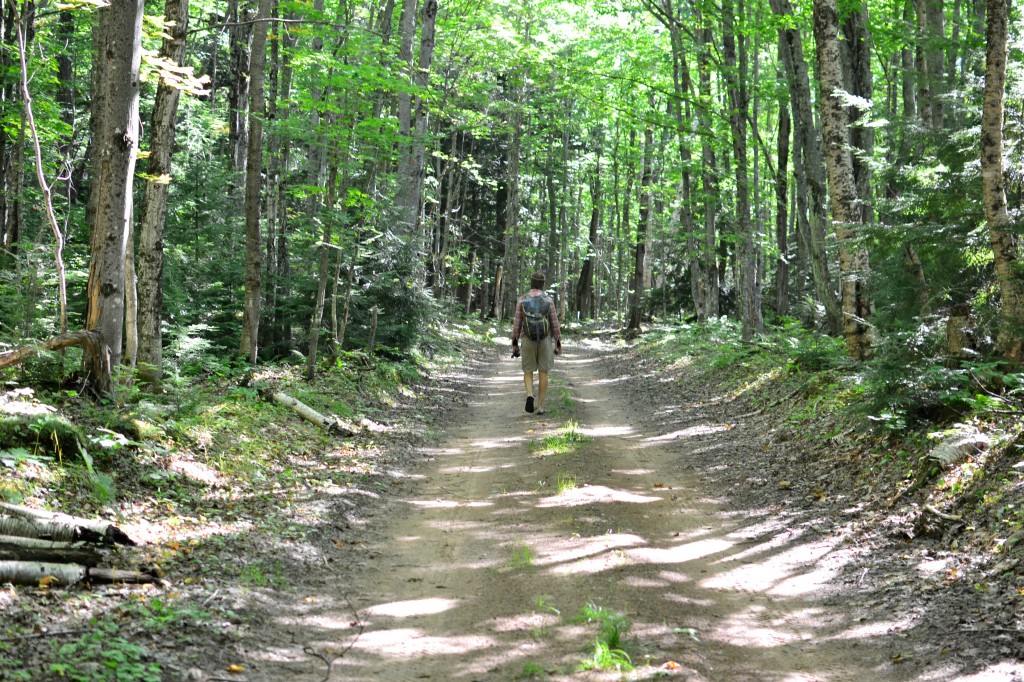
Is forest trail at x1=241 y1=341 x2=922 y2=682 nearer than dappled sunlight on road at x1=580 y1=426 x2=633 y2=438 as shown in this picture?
Yes

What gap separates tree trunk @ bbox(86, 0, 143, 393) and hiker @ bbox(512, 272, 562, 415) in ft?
21.0

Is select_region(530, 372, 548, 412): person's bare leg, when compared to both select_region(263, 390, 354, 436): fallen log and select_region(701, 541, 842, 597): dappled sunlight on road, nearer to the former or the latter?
select_region(263, 390, 354, 436): fallen log

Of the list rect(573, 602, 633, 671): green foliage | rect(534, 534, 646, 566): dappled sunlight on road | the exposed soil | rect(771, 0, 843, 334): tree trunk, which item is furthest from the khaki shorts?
rect(573, 602, 633, 671): green foliage

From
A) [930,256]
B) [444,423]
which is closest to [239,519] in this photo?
[444,423]

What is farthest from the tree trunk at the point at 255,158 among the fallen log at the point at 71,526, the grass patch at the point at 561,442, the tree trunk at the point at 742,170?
the tree trunk at the point at 742,170

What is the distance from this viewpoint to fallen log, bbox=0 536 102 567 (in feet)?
14.7

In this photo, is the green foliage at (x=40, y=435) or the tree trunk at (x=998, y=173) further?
the tree trunk at (x=998, y=173)

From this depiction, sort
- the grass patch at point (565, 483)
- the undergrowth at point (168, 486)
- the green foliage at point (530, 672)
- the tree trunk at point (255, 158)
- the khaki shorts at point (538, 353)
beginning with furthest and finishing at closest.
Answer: the khaki shorts at point (538, 353) < the tree trunk at point (255, 158) < the grass patch at point (565, 483) < the green foliage at point (530, 672) < the undergrowth at point (168, 486)

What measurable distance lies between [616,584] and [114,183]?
588cm

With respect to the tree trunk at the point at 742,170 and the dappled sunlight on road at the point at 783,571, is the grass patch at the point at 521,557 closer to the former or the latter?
the dappled sunlight on road at the point at 783,571

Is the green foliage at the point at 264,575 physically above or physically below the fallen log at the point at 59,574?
below

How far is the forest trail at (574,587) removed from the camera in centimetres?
440

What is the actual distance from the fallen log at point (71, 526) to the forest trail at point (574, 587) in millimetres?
1334

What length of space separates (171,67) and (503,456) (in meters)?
5.72
